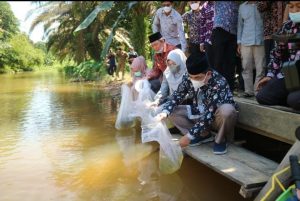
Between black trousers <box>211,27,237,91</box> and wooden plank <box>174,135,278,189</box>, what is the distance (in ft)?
4.19

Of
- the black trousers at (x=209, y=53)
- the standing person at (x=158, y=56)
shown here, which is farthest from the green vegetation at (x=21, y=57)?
the black trousers at (x=209, y=53)

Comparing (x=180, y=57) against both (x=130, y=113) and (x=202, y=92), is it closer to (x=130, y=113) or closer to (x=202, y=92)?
(x=202, y=92)

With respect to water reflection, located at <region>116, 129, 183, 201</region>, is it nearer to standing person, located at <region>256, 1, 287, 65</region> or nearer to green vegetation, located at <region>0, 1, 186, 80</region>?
green vegetation, located at <region>0, 1, 186, 80</region>

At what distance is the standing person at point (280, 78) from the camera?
3.66 m

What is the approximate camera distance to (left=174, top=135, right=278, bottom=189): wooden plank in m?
3.37

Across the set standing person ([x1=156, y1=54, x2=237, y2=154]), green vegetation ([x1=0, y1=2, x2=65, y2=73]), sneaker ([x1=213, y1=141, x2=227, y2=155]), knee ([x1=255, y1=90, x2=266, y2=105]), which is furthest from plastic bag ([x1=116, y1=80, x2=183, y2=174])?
green vegetation ([x1=0, y1=2, x2=65, y2=73])

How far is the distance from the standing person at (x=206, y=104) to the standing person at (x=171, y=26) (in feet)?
6.13

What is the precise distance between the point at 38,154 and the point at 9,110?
4.47 metres

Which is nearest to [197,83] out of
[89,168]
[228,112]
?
[228,112]

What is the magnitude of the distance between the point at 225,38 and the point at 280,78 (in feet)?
4.92

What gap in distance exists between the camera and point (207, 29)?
5766mm

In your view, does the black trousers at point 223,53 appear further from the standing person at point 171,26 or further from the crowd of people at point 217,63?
the standing person at point 171,26

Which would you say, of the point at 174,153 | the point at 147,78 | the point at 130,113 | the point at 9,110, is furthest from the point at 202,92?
the point at 9,110

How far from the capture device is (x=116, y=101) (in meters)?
11.1
